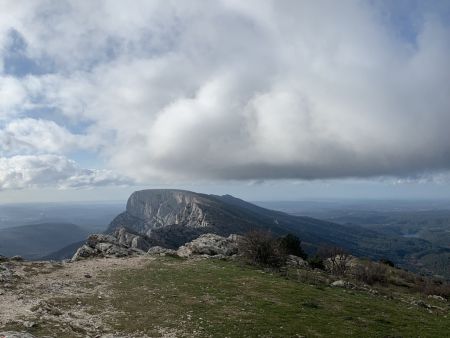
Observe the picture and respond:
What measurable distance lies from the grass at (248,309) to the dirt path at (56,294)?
4.70 ft

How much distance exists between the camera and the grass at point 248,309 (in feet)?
76.2

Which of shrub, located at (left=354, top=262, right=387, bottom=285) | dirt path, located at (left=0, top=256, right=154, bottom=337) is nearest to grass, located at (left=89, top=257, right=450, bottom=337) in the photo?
dirt path, located at (left=0, top=256, right=154, bottom=337)

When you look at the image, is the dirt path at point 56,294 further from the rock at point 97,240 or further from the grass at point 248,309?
the rock at point 97,240

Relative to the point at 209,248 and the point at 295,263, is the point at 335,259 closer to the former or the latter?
the point at 295,263

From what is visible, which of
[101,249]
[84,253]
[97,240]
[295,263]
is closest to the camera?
[84,253]

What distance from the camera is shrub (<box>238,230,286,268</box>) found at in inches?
2159

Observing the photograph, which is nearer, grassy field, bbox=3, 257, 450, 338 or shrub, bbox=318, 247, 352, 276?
grassy field, bbox=3, 257, 450, 338

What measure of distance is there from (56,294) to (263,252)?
31.9m

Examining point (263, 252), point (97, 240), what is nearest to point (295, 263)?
point (263, 252)

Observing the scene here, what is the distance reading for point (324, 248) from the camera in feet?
263

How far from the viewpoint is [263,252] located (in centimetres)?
5506

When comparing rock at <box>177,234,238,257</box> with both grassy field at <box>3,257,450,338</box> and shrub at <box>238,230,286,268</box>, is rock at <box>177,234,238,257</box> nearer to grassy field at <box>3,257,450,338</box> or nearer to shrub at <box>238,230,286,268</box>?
shrub at <box>238,230,286,268</box>

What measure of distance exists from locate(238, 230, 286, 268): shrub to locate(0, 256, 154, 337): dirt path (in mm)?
16869

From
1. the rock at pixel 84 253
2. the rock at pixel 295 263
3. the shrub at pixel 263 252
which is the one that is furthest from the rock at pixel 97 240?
the rock at pixel 295 263
